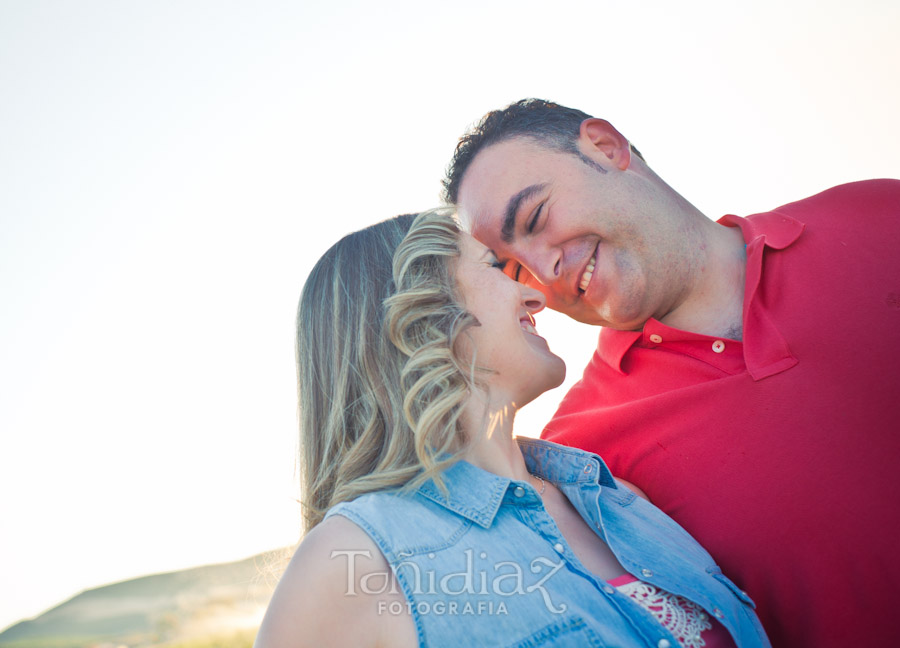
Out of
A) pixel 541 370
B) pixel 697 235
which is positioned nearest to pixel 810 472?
pixel 541 370

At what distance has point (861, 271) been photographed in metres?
2.05

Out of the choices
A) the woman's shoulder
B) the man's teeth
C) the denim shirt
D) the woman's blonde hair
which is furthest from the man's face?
the woman's shoulder

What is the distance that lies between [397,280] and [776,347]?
122 centimetres

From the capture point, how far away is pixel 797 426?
75.1 inches

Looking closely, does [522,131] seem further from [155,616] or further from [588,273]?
[155,616]

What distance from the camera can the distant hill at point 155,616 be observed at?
4355 millimetres

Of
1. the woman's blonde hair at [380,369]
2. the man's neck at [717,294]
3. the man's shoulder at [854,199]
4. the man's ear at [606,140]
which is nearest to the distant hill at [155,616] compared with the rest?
the woman's blonde hair at [380,369]

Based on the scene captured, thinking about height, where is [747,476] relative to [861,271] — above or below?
below

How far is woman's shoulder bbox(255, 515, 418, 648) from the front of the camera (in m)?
1.22

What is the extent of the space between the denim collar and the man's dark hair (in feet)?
3.98

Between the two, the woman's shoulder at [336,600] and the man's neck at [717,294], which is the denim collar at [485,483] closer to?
the woman's shoulder at [336,600]

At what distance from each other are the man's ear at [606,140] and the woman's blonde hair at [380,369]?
41.7 inches

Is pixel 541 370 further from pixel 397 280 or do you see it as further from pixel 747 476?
pixel 747 476

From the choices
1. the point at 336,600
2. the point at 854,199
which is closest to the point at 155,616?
the point at 336,600
